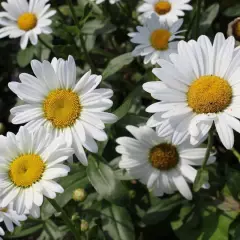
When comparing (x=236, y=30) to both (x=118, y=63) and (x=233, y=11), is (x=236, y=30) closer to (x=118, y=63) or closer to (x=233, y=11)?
(x=233, y=11)

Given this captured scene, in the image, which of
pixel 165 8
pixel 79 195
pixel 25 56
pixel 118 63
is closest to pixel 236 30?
pixel 165 8

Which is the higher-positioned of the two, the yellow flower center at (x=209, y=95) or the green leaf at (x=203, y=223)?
the yellow flower center at (x=209, y=95)

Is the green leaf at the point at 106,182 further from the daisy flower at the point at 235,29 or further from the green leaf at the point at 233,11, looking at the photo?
the green leaf at the point at 233,11

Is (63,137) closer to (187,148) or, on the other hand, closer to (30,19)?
(187,148)

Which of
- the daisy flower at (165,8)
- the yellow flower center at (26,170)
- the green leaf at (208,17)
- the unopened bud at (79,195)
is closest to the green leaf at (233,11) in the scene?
the green leaf at (208,17)

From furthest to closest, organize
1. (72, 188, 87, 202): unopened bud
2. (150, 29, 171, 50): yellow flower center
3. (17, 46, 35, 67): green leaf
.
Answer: (17, 46, 35, 67): green leaf, (150, 29, 171, 50): yellow flower center, (72, 188, 87, 202): unopened bud

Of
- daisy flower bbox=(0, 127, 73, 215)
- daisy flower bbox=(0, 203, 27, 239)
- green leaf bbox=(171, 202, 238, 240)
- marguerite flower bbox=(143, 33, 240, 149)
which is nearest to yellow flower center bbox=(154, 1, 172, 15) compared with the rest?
marguerite flower bbox=(143, 33, 240, 149)

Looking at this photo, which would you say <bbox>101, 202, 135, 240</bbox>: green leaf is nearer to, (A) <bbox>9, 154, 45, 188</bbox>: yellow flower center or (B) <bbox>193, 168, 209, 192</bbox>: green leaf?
(B) <bbox>193, 168, 209, 192</bbox>: green leaf
